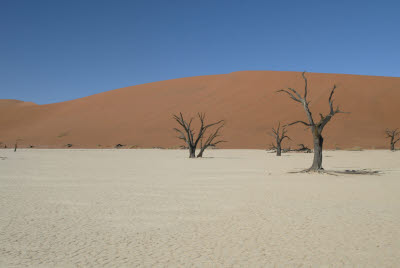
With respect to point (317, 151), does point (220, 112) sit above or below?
above

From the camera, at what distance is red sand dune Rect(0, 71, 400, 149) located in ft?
143

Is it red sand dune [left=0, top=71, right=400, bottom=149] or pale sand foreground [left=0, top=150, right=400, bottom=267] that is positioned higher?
red sand dune [left=0, top=71, right=400, bottom=149]

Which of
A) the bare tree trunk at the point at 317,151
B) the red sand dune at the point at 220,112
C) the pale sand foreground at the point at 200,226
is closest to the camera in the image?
the pale sand foreground at the point at 200,226

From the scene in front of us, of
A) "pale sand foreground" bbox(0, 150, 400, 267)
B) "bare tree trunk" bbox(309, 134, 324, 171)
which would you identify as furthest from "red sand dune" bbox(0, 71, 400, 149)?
"pale sand foreground" bbox(0, 150, 400, 267)

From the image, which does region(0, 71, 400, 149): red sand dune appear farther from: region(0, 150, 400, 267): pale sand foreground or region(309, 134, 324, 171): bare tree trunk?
region(0, 150, 400, 267): pale sand foreground

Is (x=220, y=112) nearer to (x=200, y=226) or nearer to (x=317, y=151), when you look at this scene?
(x=317, y=151)

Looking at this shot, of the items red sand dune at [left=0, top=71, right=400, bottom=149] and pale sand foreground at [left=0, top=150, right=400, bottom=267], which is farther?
red sand dune at [left=0, top=71, right=400, bottom=149]

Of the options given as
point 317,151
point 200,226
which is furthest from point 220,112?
point 200,226

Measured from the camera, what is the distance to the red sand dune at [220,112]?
43438 millimetres

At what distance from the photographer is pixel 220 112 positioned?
170 feet

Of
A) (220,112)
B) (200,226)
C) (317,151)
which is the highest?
(220,112)

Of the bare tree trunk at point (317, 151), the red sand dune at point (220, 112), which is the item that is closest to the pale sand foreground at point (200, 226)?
the bare tree trunk at point (317, 151)

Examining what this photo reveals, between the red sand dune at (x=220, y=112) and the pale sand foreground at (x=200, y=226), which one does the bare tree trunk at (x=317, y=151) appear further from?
the red sand dune at (x=220, y=112)

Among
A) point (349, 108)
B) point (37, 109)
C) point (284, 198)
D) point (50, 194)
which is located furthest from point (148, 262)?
point (37, 109)
